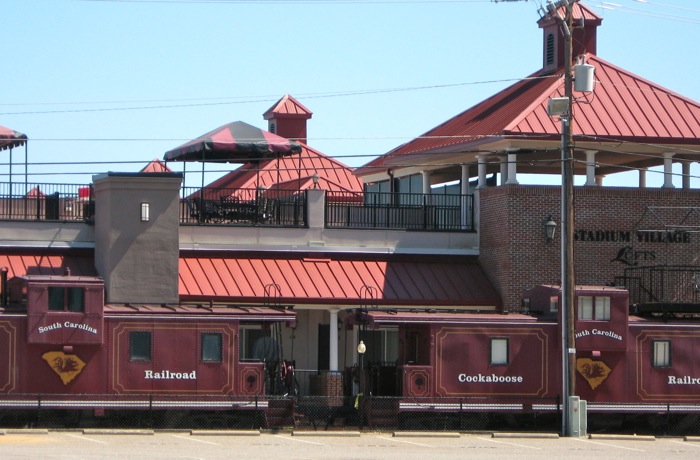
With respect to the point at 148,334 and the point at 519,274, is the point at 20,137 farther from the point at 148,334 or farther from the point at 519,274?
the point at 519,274

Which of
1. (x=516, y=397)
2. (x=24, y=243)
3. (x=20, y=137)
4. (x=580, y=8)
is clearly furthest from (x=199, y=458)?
(x=580, y=8)

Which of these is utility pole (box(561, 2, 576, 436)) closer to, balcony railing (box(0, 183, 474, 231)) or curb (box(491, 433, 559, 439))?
curb (box(491, 433, 559, 439))

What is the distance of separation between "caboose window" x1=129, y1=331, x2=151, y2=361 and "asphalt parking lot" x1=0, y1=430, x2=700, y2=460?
2.30m

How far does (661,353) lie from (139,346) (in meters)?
13.9

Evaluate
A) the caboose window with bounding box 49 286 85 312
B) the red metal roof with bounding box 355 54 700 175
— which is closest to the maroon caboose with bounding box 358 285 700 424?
the red metal roof with bounding box 355 54 700 175

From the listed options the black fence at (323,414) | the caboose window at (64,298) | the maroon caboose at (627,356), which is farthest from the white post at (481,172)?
the caboose window at (64,298)

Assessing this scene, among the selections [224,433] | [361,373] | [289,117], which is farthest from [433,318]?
[289,117]

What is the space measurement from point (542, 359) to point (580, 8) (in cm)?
1618

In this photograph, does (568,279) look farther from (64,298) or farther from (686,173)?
(64,298)

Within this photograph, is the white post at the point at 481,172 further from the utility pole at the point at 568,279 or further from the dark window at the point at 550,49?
the utility pole at the point at 568,279

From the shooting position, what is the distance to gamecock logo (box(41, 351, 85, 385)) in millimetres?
33125

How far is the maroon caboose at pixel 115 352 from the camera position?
1294 inches

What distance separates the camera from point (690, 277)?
4044 cm

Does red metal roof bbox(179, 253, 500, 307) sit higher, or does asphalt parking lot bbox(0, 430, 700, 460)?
red metal roof bbox(179, 253, 500, 307)
